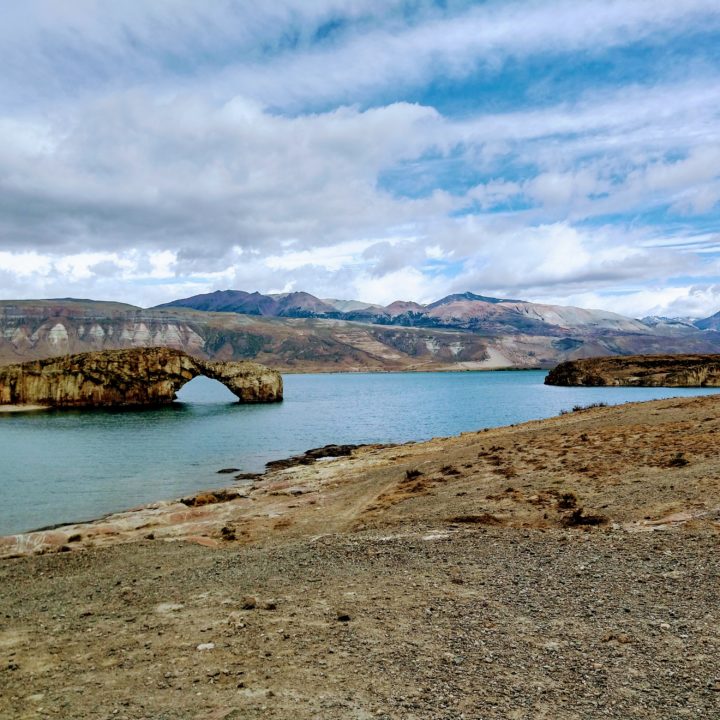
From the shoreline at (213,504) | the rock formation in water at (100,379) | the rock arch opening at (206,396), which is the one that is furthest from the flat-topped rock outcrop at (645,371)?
the shoreline at (213,504)

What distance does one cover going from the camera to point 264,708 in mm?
6387

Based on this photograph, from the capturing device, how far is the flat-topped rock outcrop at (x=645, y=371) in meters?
118


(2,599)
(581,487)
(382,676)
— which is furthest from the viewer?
(581,487)

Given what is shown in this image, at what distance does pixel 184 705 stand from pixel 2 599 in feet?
24.0

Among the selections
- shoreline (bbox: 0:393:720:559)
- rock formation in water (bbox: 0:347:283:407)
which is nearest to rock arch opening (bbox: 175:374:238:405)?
rock formation in water (bbox: 0:347:283:407)

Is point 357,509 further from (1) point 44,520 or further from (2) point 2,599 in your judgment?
(1) point 44,520

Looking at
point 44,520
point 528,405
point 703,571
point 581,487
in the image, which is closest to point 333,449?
point 44,520

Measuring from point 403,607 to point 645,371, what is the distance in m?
132

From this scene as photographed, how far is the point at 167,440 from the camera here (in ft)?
161

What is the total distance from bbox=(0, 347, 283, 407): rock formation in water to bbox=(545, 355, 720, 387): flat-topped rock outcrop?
295 ft

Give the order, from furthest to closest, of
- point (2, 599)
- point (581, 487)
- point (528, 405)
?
point (528, 405) → point (581, 487) → point (2, 599)

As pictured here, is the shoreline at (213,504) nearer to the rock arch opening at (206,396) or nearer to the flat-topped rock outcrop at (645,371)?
the rock arch opening at (206,396)

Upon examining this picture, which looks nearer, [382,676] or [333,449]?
[382,676]

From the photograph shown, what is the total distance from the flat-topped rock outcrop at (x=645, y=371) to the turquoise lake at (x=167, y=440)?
42.3 metres
